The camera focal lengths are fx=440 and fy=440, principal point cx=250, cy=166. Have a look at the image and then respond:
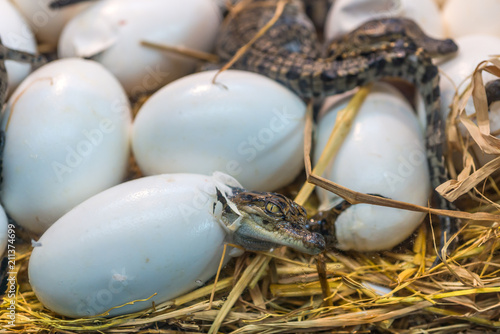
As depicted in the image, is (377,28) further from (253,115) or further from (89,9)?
(89,9)

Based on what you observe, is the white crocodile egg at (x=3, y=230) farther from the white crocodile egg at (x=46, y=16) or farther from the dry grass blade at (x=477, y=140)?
the dry grass blade at (x=477, y=140)

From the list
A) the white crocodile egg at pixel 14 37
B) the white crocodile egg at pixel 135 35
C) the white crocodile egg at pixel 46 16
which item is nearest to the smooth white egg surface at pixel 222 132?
the white crocodile egg at pixel 135 35

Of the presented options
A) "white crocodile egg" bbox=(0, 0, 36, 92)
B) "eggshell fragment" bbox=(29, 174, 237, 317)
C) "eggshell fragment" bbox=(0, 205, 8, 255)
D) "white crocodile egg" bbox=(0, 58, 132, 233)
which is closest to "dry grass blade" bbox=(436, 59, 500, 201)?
"eggshell fragment" bbox=(29, 174, 237, 317)

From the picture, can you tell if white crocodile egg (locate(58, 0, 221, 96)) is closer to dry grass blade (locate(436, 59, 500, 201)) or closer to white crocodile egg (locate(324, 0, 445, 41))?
white crocodile egg (locate(324, 0, 445, 41))

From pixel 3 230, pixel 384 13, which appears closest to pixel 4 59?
pixel 3 230

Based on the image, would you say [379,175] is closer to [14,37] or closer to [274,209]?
[274,209]
